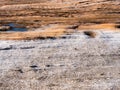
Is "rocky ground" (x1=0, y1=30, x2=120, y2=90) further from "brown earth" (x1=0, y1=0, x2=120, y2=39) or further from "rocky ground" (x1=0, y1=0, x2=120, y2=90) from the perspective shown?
"brown earth" (x1=0, y1=0, x2=120, y2=39)

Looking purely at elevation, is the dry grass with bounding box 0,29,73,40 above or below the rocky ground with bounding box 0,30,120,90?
above

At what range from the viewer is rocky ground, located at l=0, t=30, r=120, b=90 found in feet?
22.4

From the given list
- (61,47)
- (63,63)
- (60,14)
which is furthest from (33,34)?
(60,14)

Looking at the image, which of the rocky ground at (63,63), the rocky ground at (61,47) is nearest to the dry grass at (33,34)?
the rocky ground at (61,47)

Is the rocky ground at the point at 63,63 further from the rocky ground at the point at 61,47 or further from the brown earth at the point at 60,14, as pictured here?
the brown earth at the point at 60,14

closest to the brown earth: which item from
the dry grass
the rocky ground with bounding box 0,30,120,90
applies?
the dry grass

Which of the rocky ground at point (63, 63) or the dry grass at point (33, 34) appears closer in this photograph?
the rocky ground at point (63, 63)

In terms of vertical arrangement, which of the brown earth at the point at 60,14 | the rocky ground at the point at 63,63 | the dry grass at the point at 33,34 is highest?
the brown earth at the point at 60,14

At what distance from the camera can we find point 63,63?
7.91 m

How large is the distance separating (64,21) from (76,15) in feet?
3.74

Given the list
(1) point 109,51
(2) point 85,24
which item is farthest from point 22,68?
(2) point 85,24

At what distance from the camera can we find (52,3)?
15.0 m

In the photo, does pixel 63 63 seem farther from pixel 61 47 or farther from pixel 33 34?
pixel 33 34

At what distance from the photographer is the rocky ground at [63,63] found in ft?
22.4
